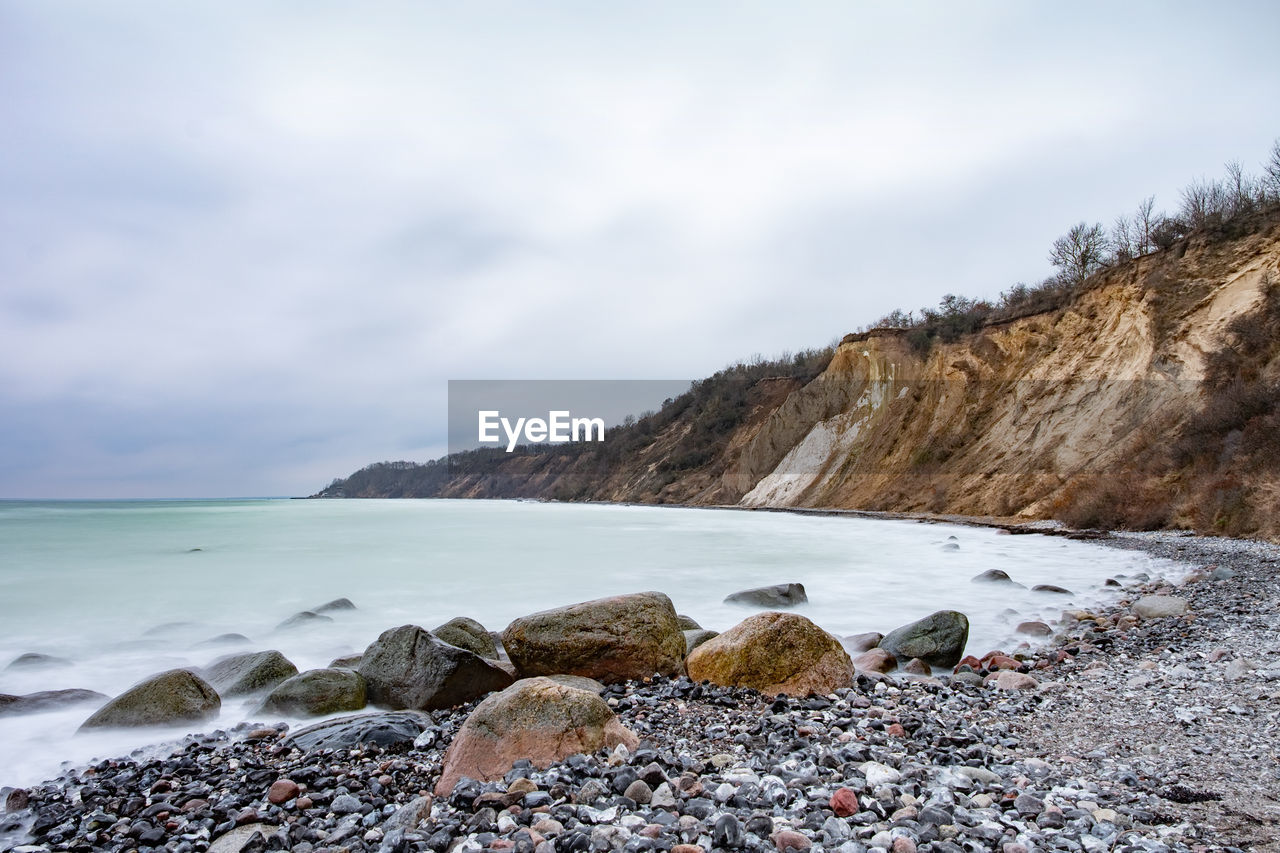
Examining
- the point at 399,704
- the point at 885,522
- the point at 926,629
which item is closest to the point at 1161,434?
the point at 885,522

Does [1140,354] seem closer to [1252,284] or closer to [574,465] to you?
[1252,284]

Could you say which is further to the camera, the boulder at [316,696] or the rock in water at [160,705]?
the boulder at [316,696]

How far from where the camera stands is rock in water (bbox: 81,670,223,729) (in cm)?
546

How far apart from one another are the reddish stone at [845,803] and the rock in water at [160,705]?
5.18m

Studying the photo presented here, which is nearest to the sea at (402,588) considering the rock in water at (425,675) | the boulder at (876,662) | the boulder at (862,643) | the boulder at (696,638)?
the rock in water at (425,675)

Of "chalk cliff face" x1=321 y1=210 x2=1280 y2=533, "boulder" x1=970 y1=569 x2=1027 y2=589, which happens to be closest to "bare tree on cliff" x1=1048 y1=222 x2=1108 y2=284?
"chalk cliff face" x1=321 y1=210 x2=1280 y2=533

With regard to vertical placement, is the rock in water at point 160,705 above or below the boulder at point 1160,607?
below

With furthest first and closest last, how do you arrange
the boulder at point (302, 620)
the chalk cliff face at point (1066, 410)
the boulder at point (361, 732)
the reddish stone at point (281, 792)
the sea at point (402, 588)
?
1. the chalk cliff face at point (1066, 410)
2. the boulder at point (302, 620)
3. the sea at point (402, 588)
4. the boulder at point (361, 732)
5. the reddish stone at point (281, 792)

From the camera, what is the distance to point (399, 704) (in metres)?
5.77

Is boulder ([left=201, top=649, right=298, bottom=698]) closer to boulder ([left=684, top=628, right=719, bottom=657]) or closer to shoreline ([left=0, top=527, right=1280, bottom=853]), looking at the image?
shoreline ([left=0, top=527, right=1280, bottom=853])

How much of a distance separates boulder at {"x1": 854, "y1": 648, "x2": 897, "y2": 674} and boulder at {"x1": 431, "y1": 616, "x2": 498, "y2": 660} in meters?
3.76

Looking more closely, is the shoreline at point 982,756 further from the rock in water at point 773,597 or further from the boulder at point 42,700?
the rock in water at point 773,597

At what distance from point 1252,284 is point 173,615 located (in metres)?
31.1

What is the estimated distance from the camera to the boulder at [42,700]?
19.9 ft
